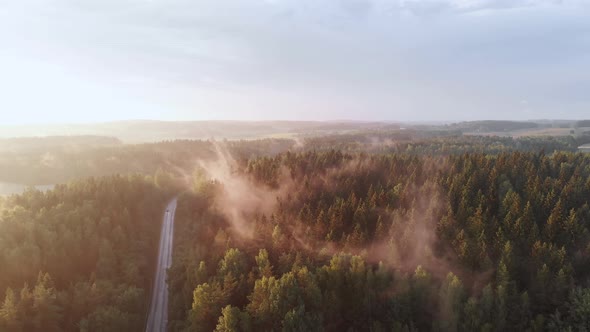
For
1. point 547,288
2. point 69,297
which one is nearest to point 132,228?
point 69,297

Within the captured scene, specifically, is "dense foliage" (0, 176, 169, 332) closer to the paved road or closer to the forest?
the forest

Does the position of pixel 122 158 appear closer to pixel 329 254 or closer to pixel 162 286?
pixel 162 286

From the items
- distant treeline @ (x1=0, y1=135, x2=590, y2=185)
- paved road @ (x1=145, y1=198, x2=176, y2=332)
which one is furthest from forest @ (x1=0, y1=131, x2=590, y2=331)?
distant treeline @ (x1=0, y1=135, x2=590, y2=185)

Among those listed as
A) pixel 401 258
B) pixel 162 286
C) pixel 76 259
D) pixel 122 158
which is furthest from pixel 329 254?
pixel 122 158

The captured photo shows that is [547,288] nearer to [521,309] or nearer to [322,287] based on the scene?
[521,309]

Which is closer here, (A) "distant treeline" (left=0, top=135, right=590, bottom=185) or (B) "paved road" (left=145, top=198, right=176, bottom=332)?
(B) "paved road" (left=145, top=198, right=176, bottom=332)

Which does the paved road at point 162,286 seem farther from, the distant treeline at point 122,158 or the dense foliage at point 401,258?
the distant treeline at point 122,158
